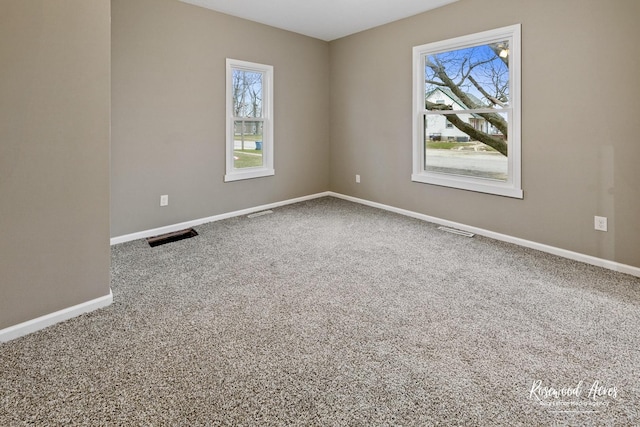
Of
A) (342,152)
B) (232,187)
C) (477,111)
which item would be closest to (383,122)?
(342,152)

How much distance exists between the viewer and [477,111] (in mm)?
3895

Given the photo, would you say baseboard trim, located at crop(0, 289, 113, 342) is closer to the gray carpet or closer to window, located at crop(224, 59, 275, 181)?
the gray carpet

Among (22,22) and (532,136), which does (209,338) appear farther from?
(532,136)

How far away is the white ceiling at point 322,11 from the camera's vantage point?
3.90 m

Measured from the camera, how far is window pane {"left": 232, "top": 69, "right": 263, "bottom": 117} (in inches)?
182

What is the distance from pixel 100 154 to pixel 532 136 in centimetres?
365

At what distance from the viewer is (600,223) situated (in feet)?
9.84

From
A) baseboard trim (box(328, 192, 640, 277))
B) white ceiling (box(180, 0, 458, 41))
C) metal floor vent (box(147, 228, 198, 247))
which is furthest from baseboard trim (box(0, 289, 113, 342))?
baseboard trim (box(328, 192, 640, 277))

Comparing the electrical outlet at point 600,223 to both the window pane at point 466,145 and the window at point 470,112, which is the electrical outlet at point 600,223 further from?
the window pane at point 466,145

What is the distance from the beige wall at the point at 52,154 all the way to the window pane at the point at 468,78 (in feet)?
11.6

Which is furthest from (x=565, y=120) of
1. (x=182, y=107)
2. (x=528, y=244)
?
(x=182, y=107)

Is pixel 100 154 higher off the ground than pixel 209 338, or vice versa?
pixel 100 154

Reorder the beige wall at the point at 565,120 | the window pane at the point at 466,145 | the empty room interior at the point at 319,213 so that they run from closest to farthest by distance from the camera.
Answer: the empty room interior at the point at 319,213, the beige wall at the point at 565,120, the window pane at the point at 466,145

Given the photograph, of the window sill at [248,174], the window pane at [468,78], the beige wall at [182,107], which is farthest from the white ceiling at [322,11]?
the window sill at [248,174]
